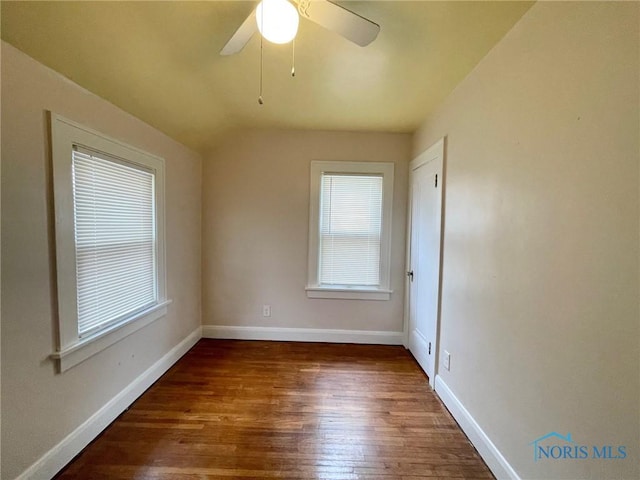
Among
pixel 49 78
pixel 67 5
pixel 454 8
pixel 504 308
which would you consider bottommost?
pixel 504 308

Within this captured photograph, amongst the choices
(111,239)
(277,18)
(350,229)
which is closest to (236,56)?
(277,18)

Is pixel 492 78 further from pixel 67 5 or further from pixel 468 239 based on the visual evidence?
pixel 67 5

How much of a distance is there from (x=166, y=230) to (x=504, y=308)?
2562mm

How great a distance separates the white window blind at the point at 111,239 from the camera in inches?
62.7

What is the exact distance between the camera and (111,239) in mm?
1823

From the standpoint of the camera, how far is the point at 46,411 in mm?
1394

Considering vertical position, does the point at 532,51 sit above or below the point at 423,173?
above

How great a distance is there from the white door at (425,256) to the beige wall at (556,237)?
453 millimetres

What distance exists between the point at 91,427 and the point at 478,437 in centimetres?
229

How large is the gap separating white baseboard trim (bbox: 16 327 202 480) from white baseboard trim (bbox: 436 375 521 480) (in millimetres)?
2291

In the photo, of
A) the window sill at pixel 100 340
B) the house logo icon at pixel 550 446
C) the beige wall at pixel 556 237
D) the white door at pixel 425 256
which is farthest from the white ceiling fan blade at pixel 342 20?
the window sill at pixel 100 340

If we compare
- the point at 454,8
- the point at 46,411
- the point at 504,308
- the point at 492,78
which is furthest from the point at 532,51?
the point at 46,411

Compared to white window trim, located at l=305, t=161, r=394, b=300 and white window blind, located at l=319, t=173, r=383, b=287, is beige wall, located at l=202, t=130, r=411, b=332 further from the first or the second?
white window blind, located at l=319, t=173, r=383, b=287

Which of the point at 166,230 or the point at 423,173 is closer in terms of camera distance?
the point at 166,230
